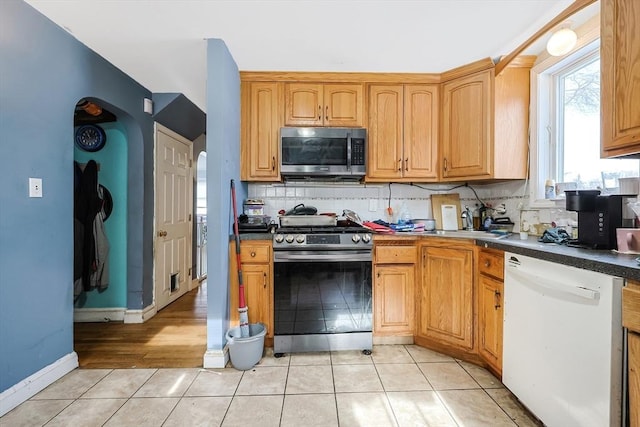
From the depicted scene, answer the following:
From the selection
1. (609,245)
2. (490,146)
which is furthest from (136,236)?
(609,245)

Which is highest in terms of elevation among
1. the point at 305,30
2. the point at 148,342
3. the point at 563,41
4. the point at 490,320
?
the point at 305,30

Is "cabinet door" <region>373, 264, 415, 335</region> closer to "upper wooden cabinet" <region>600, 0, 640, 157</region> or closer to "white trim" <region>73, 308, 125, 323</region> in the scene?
"upper wooden cabinet" <region>600, 0, 640, 157</region>

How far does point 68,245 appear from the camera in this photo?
204cm

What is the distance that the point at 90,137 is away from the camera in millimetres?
2912

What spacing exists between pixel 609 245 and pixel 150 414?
2.55 meters

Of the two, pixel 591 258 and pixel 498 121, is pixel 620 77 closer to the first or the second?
pixel 591 258

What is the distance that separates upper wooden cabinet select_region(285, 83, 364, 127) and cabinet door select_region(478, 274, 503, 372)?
5.45ft

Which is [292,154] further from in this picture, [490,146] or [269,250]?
[490,146]

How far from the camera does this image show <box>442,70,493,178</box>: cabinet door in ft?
7.84

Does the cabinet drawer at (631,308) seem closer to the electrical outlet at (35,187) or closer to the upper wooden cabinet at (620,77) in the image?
the upper wooden cabinet at (620,77)

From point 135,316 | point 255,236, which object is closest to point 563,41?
point 255,236

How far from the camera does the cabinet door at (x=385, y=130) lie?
8.82 ft

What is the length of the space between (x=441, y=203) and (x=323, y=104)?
147 cm

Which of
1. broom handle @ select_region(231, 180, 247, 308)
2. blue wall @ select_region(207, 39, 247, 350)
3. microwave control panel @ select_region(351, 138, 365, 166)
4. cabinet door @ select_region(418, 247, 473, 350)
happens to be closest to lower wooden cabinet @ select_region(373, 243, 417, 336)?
cabinet door @ select_region(418, 247, 473, 350)
